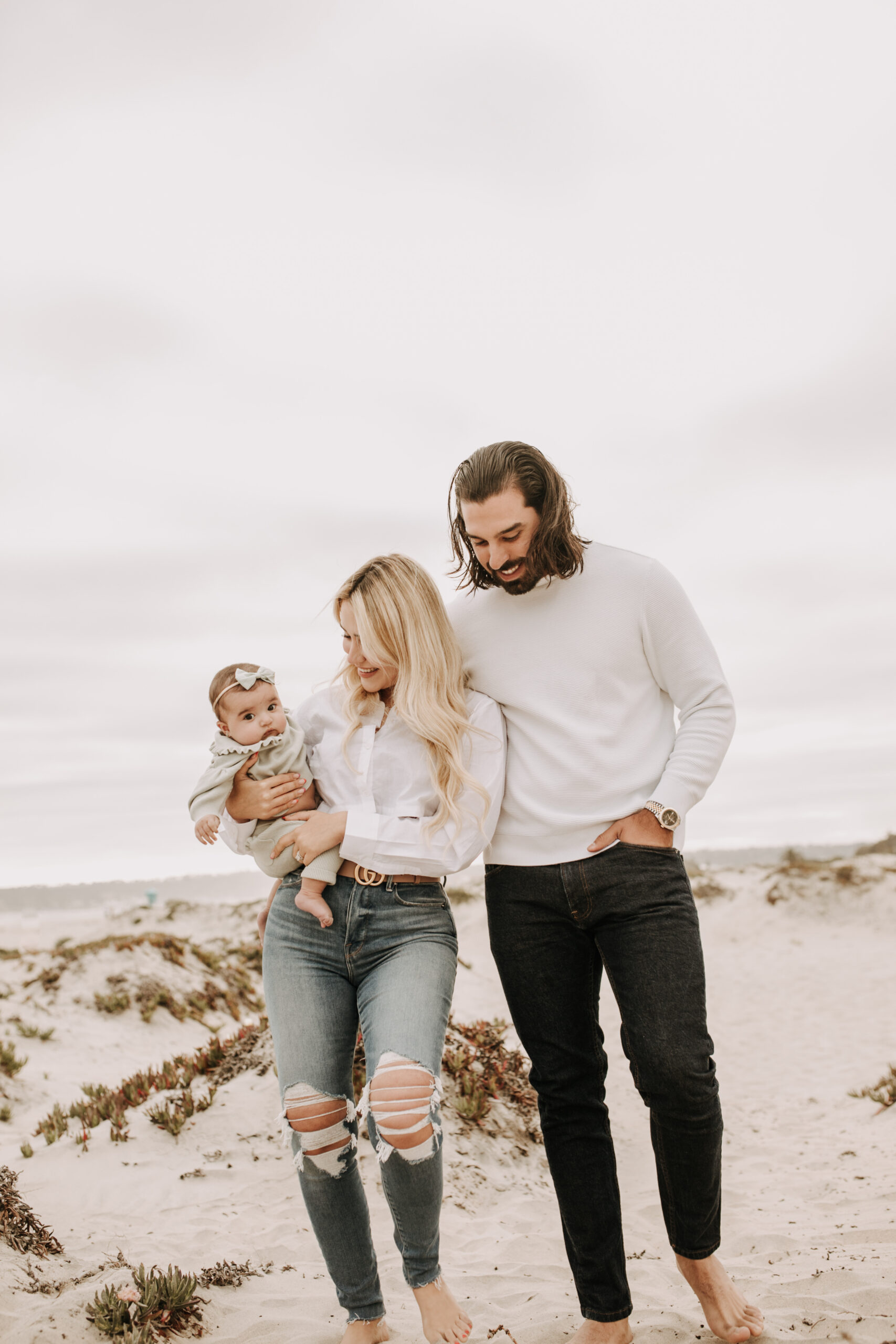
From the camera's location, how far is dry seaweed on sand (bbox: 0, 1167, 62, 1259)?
412cm

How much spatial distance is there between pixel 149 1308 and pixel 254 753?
2.19 metres

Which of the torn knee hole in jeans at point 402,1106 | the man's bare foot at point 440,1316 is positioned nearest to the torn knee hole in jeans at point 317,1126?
the torn knee hole in jeans at point 402,1106

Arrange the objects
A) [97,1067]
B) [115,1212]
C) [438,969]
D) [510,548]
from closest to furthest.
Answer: [438,969]
[510,548]
[115,1212]
[97,1067]

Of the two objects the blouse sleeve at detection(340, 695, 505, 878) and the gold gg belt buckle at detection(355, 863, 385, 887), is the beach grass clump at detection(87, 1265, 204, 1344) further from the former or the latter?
the blouse sleeve at detection(340, 695, 505, 878)

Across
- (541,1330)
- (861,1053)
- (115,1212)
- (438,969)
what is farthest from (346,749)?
(861,1053)

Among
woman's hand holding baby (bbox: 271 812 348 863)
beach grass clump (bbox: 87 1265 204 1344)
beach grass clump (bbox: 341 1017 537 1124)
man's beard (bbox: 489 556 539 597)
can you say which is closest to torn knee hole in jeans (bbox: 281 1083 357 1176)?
woman's hand holding baby (bbox: 271 812 348 863)

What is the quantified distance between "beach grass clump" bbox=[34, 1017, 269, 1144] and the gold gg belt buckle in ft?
12.9

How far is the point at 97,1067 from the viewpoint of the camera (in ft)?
28.9

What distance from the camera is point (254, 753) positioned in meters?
3.42

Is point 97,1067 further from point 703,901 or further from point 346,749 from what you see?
point 703,901

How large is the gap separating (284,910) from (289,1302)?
1.95 metres

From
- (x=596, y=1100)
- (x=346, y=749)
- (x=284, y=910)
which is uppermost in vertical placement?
(x=346, y=749)

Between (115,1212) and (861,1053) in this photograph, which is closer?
(115,1212)

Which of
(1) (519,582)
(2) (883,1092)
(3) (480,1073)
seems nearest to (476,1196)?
(3) (480,1073)
